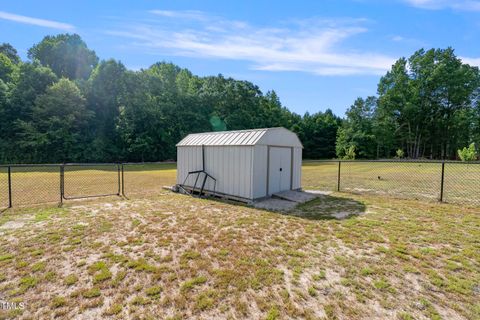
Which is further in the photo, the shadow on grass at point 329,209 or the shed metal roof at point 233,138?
the shed metal roof at point 233,138

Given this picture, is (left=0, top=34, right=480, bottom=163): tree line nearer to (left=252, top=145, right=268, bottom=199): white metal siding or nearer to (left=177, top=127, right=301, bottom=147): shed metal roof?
(left=177, top=127, right=301, bottom=147): shed metal roof

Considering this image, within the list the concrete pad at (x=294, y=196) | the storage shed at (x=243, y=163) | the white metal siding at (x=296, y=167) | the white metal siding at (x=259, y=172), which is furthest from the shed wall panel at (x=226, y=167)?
the white metal siding at (x=296, y=167)

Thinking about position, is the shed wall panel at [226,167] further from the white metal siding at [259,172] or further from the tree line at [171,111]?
the tree line at [171,111]

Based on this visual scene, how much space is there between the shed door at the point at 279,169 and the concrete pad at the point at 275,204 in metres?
0.48

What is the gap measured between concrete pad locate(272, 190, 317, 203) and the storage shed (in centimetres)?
21

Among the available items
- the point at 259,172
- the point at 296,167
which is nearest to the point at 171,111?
the point at 296,167

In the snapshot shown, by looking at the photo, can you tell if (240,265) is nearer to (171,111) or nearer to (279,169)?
(279,169)

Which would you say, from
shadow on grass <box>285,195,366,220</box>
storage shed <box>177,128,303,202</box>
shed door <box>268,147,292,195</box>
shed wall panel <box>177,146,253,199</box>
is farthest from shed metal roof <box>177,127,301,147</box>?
shadow on grass <box>285,195,366,220</box>

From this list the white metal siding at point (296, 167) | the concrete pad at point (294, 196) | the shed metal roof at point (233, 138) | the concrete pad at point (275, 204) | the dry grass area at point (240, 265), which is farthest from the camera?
the white metal siding at point (296, 167)

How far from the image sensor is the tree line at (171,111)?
2297cm

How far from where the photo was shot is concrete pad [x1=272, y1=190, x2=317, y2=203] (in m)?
7.15

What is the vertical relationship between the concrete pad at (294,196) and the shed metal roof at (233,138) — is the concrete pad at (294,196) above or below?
below

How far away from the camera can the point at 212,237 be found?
13.6 ft

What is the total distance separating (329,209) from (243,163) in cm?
274
